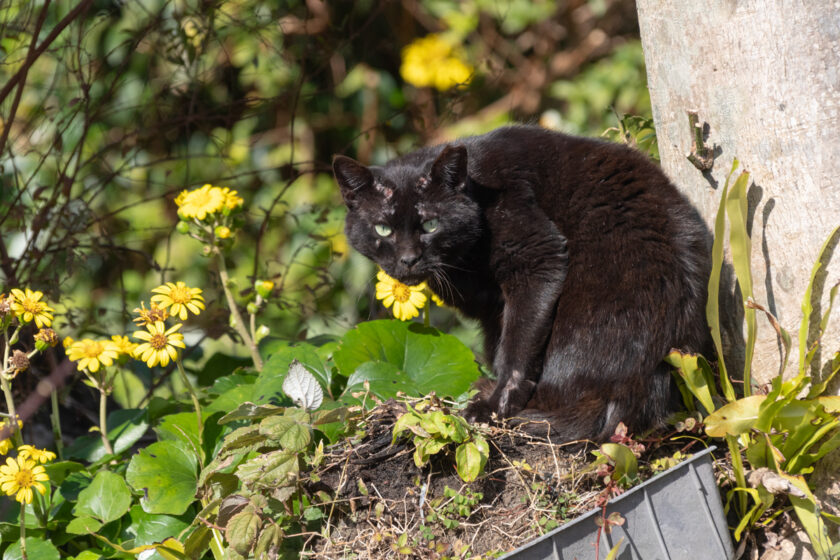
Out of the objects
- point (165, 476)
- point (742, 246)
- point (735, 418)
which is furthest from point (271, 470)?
point (742, 246)

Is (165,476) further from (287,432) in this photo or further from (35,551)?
(287,432)

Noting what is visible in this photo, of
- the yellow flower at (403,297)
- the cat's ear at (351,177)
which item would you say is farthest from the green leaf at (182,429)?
the cat's ear at (351,177)

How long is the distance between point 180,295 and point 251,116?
1.35m

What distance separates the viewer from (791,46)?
5.23 feet

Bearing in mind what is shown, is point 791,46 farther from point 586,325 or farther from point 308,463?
point 308,463

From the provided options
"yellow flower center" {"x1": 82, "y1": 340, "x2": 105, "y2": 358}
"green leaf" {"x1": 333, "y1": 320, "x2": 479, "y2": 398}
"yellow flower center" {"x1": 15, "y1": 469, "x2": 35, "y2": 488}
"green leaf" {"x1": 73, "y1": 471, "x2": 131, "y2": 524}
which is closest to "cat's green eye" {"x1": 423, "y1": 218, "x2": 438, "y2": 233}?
"green leaf" {"x1": 333, "y1": 320, "x2": 479, "y2": 398}

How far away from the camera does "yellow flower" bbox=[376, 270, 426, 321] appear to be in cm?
210

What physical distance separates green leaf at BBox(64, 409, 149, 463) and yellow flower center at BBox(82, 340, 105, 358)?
37cm

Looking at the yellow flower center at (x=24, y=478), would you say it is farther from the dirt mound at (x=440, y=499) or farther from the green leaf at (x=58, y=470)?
the dirt mound at (x=440, y=499)

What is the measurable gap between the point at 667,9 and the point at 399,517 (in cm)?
125

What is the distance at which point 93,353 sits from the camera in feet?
5.63

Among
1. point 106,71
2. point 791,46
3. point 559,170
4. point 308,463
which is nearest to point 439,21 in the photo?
point 106,71

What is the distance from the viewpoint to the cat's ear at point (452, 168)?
6.08 ft

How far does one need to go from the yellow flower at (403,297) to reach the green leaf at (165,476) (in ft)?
2.10
